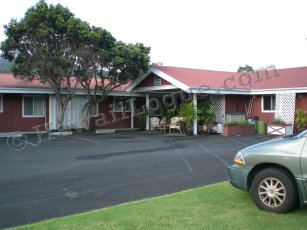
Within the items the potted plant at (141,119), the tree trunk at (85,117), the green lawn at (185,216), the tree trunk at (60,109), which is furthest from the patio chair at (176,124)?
the green lawn at (185,216)

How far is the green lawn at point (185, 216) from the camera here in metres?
4.95

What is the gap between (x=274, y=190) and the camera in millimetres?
5570

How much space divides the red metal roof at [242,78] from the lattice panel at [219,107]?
2.89 feet

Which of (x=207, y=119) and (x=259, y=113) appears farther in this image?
(x=259, y=113)

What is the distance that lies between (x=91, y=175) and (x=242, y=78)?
17.6 m

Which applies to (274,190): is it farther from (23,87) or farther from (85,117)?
(85,117)

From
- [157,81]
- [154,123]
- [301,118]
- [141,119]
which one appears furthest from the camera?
[141,119]

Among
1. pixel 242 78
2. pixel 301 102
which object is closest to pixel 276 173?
pixel 301 102

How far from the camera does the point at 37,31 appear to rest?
18.0 metres

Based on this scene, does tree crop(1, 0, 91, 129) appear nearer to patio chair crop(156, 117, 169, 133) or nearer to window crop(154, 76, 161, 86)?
window crop(154, 76, 161, 86)

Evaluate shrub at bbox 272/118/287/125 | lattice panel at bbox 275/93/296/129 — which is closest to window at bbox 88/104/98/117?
shrub at bbox 272/118/287/125

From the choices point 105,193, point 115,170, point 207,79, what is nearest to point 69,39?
point 207,79

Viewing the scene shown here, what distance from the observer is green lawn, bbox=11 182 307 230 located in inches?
195

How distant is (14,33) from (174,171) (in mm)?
13210
